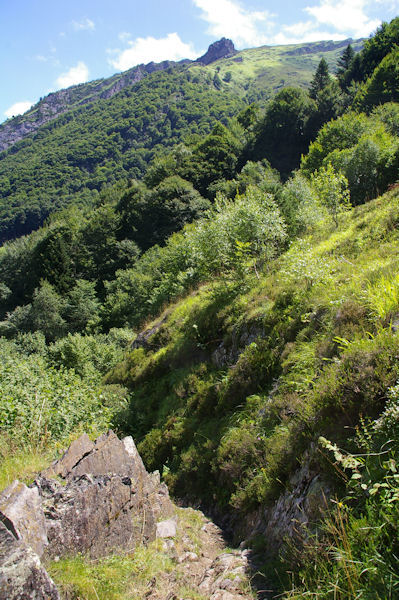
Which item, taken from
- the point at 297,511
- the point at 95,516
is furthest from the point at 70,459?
the point at 297,511

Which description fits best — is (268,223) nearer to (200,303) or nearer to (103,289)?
(200,303)

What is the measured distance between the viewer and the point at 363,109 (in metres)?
47.4

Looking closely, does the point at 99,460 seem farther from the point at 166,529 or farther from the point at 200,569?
the point at 200,569

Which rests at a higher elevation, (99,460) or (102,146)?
(102,146)

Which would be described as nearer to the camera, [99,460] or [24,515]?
[24,515]

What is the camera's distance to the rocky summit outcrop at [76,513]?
2.71 meters

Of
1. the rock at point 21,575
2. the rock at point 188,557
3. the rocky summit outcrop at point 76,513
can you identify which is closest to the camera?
the rock at point 21,575

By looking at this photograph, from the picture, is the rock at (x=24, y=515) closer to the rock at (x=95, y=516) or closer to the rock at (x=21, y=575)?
the rock at (x=95, y=516)

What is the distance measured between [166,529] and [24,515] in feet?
8.51

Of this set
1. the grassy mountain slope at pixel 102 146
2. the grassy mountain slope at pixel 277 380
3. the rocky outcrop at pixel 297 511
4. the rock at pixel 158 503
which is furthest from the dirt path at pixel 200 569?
the grassy mountain slope at pixel 102 146

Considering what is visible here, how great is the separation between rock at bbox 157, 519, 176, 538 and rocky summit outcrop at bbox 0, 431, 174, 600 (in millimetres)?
157

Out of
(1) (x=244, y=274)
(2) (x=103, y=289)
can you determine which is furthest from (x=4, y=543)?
(2) (x=103, y=289)

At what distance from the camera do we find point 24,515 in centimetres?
335

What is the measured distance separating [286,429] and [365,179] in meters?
24.2
